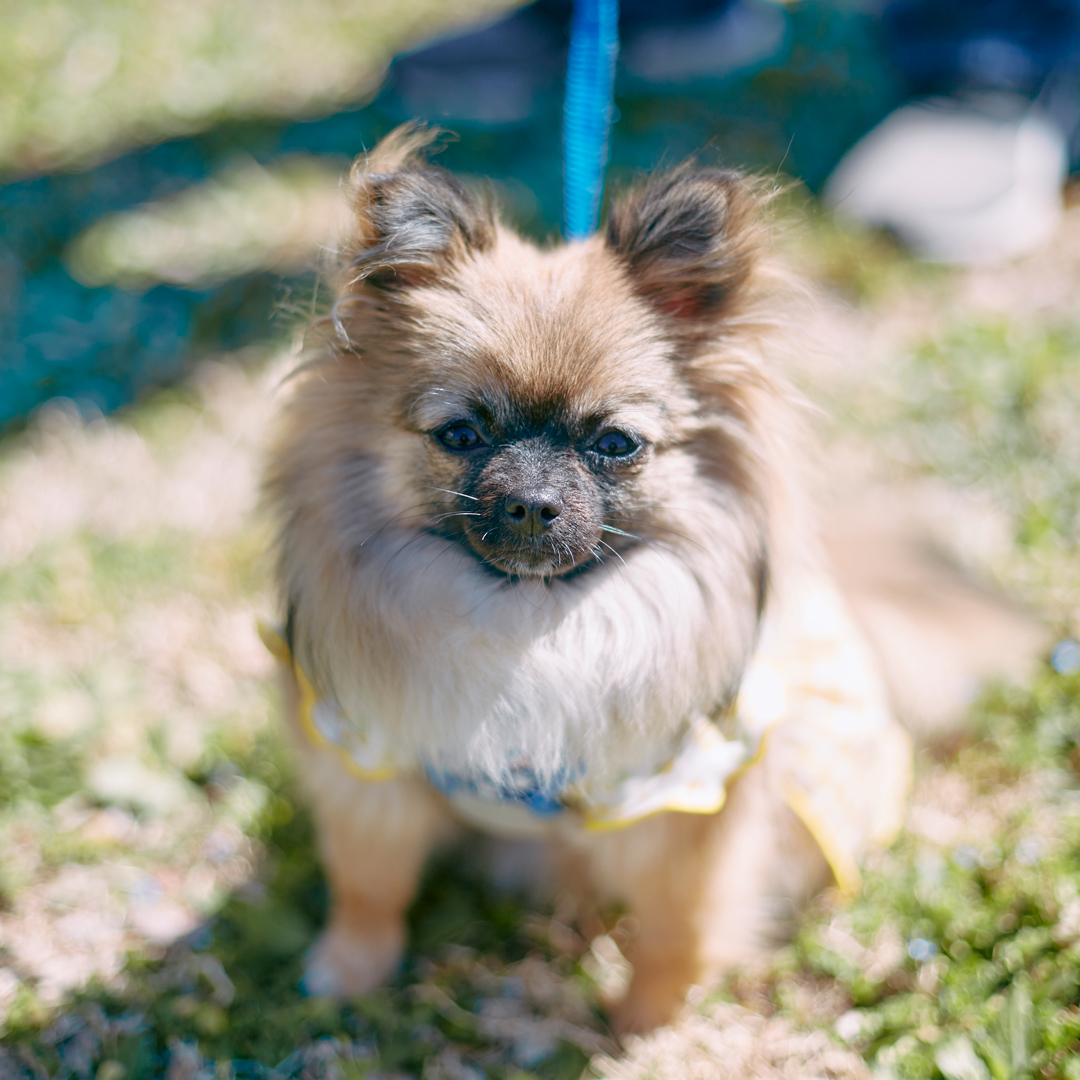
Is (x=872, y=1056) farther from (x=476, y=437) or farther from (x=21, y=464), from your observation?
(x=21, y=464)

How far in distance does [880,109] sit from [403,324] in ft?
15.6

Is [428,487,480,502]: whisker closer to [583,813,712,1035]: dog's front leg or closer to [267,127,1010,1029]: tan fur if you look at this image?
[267,127,1010,1029]: tan fur

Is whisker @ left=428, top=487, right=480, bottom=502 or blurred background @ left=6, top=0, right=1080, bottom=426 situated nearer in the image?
whisker @ left=428, top=487, right=480, bottom=502

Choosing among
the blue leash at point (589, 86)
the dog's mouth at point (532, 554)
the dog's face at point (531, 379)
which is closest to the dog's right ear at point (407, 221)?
the dog's face at point (531, 379)

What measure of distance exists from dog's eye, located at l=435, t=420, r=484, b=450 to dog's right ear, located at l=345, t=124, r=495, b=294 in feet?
1.07

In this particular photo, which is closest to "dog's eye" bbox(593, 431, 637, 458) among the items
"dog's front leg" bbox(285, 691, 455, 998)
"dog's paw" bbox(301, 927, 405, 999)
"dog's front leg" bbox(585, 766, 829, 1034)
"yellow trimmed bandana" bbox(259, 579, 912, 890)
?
"yellow trimmed bandana" bbox(259, 579, 912, 890)

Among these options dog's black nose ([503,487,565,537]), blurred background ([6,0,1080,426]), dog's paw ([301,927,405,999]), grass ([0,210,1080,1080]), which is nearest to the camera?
dog's black nose ([503,487,565,537])

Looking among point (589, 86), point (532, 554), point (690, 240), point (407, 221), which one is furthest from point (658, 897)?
point (589, 86)

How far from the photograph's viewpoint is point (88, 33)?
5.87m

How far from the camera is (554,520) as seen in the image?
1.72 metres

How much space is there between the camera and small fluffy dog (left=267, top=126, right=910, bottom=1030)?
178cm

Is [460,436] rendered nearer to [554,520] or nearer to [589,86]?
[554,520]

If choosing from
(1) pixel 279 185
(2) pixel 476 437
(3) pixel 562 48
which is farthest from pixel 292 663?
(3) pixel 562 48

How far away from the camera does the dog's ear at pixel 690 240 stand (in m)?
1.77
